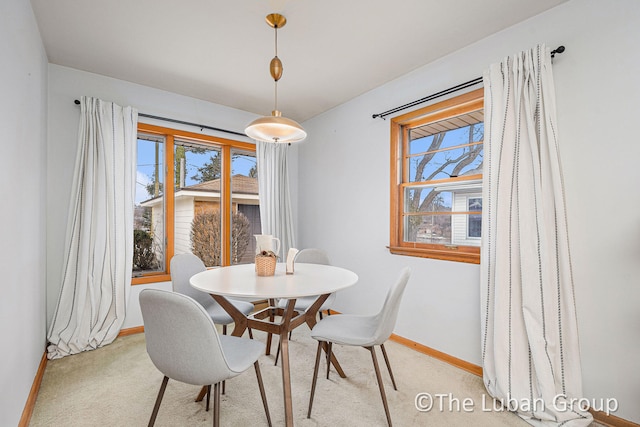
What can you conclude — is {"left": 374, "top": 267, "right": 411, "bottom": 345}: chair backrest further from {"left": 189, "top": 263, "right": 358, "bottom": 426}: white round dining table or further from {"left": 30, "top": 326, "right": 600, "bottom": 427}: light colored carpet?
{"left": 30, "top": 326, "right": 600, "bottom": 427}: light colored carpet

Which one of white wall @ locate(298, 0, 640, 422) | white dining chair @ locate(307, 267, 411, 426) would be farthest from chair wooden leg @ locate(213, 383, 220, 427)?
white wall @ locate(298, 0, 640, 422)

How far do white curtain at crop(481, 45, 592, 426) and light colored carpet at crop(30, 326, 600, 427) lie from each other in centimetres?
25

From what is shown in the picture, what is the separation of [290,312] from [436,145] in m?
2.02

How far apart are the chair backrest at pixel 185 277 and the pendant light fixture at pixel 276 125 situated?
1.17 metres

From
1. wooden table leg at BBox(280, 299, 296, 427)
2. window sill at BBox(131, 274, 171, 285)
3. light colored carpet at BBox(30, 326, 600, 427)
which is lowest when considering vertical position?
light colored carpet at BBox(30, 326, 600, 427)

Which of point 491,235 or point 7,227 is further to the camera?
point 491,235

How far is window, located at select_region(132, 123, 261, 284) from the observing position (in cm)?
329

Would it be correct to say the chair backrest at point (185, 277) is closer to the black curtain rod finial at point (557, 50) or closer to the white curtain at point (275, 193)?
Result: the white curtain at point (275, 193)

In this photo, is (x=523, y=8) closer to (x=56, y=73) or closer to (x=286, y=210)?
(x=286, y=210)

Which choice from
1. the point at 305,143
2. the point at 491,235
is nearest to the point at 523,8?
the point at 491,235

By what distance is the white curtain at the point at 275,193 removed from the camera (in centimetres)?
385

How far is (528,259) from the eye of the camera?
1921 millimetres

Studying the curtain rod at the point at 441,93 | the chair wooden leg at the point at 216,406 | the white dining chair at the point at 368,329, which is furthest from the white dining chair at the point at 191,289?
the curtain rod at the point at 441,93

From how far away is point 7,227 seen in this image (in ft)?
4.89
